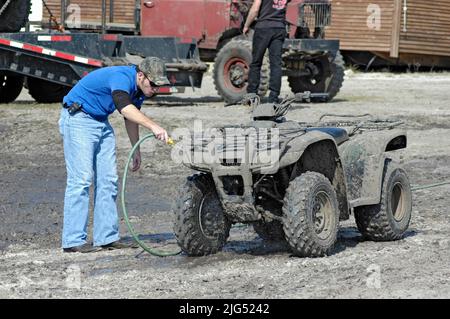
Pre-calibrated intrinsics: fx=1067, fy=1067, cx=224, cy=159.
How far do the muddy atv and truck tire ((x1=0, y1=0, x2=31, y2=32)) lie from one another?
35.4 feet

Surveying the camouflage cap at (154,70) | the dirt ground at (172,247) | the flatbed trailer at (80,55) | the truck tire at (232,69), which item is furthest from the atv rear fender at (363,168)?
the truck tire at (232,69)

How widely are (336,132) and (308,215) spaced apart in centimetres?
100

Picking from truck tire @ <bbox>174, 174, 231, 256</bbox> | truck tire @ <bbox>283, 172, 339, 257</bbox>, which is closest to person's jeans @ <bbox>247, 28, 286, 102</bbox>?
truck tire @ <bbox>174, 174, 231, 256</bbox>

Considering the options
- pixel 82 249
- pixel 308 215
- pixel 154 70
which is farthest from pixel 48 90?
pixel 308 215

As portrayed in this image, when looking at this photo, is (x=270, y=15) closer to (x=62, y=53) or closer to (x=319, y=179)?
(x=62, y=53)

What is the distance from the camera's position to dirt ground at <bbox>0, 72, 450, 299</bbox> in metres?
6.89

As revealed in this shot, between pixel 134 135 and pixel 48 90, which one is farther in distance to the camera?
pixel 48 90

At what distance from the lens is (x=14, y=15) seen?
1862cm

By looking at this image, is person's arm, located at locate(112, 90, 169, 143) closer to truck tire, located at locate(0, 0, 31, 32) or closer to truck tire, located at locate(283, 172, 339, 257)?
truck tire, located at locate(283, 172, 339, 257)

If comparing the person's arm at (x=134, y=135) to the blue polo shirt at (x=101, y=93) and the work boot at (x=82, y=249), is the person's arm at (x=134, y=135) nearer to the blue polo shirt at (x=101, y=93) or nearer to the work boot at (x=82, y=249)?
the blue polo shirt at (x=101, y=93)

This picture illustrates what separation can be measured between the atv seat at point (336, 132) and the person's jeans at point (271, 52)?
6.72m

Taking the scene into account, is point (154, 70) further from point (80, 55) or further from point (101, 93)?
point (80, 55)

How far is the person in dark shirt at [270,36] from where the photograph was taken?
49.6ft

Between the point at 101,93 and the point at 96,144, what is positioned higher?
the point at 101,93
